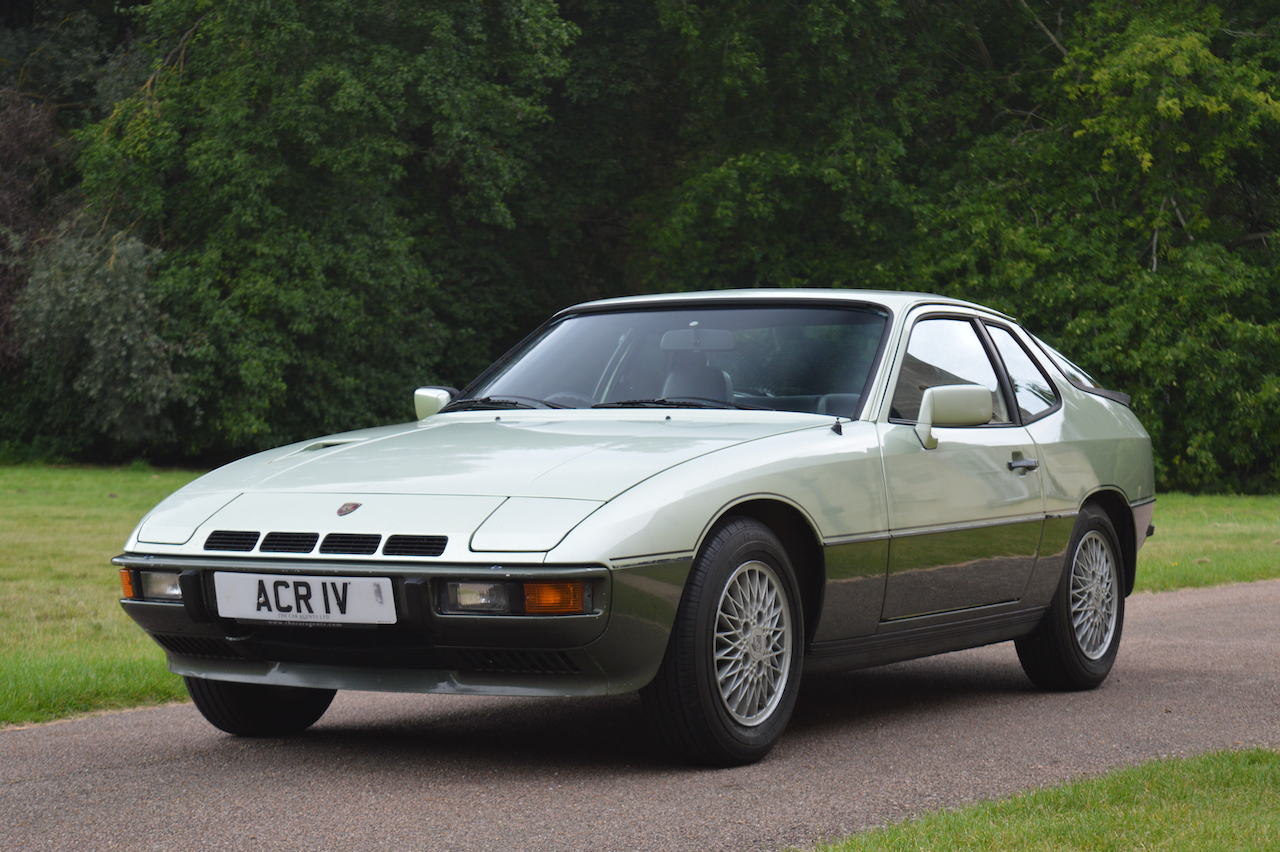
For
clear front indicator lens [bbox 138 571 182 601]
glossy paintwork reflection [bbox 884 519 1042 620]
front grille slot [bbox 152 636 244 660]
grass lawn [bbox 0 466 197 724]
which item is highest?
clear front indicator lens [bbox 138 571 182 601]

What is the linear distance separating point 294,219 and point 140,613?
2629 cm

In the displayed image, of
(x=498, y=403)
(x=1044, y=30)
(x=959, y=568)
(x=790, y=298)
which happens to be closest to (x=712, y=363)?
(x=790, y=298)

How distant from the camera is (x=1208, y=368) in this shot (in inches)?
977

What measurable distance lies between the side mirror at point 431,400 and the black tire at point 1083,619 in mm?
2701

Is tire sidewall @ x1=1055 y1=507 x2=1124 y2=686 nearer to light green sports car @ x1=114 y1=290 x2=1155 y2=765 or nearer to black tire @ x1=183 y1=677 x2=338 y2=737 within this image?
light green sports car @ x1=114 y1=290 x2=1155 y2=765

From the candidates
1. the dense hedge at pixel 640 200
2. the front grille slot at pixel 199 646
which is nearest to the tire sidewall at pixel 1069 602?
the front grille slot at pixel 199 646

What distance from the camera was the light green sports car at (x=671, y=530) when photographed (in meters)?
4.29

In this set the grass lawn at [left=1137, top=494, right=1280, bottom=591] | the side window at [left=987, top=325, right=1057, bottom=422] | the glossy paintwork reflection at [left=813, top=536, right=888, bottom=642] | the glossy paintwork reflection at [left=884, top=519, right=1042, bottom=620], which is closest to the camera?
the glossy paintwork reflection at [left=813, top=536, right=888, bottom=642]

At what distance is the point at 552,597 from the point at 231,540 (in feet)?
3.56

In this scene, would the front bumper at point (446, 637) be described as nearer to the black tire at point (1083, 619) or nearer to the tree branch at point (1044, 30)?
the black tire at point (1083, 619)

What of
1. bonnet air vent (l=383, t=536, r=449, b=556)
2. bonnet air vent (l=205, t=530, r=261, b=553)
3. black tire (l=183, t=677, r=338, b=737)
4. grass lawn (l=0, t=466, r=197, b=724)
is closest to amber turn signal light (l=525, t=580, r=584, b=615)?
bonnet air vent (l=383, t=536, r=449, b=556)

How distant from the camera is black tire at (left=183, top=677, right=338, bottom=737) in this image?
520 centimetres

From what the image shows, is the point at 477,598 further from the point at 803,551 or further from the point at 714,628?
the point at 803,551

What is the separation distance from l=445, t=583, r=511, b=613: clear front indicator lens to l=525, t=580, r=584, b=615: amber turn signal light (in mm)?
68
